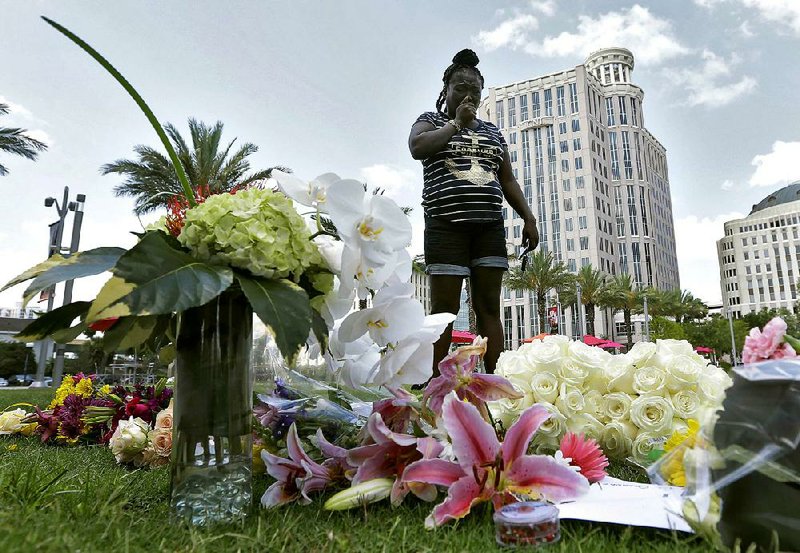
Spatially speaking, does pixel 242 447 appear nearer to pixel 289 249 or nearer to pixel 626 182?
pixel 289 249

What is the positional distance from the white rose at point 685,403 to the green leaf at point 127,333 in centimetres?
169

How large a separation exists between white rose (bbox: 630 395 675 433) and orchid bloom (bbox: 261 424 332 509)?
3.62 ft

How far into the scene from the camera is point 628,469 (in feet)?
6.29

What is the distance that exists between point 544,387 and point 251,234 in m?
1.23

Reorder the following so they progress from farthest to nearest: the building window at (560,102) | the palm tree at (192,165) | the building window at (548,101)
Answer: the building window at (548,101), the building window at (560,102), the palm tree at (192,165)

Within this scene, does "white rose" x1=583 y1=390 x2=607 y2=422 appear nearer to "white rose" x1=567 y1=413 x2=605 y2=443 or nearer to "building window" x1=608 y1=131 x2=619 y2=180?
"white rose" x1=567 y1=413 x2=605 y2=443

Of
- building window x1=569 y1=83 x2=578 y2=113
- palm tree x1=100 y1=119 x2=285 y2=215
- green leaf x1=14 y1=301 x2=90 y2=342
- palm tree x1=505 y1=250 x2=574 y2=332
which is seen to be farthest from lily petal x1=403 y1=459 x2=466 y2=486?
building window x1=569 y1=83 x2=578 y2=113

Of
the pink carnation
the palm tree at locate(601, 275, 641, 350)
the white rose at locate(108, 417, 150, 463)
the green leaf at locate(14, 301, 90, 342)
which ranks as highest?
the palm tree at locate(601, 275, 641, 350)

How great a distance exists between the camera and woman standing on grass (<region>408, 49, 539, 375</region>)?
3.31m

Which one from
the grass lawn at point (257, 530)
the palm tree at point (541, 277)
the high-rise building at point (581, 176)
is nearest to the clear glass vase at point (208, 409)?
the grass lawn at point (257, 530)

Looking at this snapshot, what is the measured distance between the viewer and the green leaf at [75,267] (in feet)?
3.05

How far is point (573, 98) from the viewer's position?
6606 cm

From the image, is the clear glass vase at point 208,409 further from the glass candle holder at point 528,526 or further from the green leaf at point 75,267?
the glass candle holder at point 528,526

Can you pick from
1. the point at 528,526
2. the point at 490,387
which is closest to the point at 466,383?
the point at 490,387
